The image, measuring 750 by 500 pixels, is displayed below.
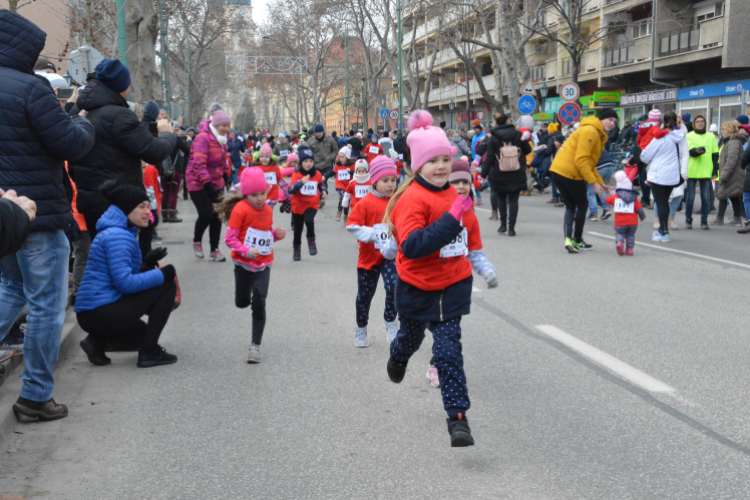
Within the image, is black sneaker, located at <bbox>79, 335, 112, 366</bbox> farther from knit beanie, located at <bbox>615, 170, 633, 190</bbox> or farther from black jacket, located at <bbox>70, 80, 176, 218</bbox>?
knit beanie, located at <bbox>615, 170, 633, 190</bbox>

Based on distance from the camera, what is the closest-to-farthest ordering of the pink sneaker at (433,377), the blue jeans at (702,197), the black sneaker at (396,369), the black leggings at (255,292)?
the black sneaker at (396,369) → the pink sneaker at (433,377) → the black leggings at (255,292) → the blue jeans at (702,197)

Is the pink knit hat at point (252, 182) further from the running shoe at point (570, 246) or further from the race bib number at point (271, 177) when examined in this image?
the running shoe at point (570, 246)

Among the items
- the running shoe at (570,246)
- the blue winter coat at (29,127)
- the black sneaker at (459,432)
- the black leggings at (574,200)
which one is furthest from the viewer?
the running shoe at (570,246)

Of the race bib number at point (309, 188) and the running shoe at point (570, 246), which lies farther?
the race bib number at point (309, 188)

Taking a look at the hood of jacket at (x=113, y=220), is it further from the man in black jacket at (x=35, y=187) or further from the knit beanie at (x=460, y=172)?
the knit beanie at (x=460, y=172)

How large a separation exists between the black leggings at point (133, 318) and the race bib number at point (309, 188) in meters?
5.77

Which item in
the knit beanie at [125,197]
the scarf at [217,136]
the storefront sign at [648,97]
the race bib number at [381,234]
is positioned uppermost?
the storefront sign at [648,97]

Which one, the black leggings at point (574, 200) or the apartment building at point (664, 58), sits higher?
the apartment building at point (664, 58)

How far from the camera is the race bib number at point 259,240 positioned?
6.30 m

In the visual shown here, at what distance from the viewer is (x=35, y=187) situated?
4.44m

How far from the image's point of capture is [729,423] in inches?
178

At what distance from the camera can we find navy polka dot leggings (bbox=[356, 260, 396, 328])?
241 inches

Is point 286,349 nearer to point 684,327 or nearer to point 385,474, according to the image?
point 385,474

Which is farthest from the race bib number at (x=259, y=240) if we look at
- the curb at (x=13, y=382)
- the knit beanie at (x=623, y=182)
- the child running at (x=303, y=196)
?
the knit beanie at (x=623, y=182)
